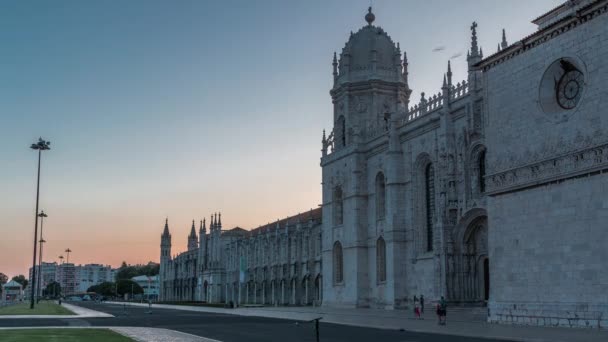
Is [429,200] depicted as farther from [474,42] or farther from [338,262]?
[338,262]

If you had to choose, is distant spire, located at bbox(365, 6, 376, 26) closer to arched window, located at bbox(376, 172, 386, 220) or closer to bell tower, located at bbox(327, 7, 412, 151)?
bell tower, located at bbox(327, 7, 412, 151)

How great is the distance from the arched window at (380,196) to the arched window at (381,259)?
6.72 feet

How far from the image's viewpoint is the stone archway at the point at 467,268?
4516cm

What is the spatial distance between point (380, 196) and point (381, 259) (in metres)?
4.99

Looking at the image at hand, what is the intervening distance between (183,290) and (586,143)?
123798mm

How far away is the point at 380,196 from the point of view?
5650 cm

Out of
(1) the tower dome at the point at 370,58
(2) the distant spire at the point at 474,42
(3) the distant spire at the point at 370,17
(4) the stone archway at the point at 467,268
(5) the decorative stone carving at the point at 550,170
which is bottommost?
(4) the stone archway at the point at 467,268

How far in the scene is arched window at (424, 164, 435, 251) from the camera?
164 ft

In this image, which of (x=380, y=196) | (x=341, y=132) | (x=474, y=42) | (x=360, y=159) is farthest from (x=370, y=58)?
(x=474, y=42)

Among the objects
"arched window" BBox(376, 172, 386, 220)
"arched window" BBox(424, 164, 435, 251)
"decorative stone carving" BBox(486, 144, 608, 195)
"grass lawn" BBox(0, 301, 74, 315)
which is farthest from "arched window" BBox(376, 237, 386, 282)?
"grass lawn" BBox(0, 301, 74, 315)

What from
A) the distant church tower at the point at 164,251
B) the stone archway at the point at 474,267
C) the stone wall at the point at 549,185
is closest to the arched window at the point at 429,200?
the stone archway at the point at 474,267

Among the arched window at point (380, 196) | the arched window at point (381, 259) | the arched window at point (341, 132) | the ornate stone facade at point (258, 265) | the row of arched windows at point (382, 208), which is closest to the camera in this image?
the row of arched windows at point (382, 208)

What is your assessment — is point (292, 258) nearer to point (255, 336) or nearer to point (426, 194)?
point (426, 194)

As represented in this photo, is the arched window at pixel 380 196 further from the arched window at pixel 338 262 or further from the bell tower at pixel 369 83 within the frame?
the arched window at pixel 338 262
